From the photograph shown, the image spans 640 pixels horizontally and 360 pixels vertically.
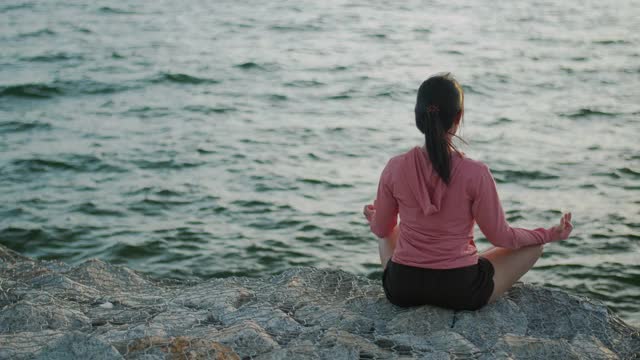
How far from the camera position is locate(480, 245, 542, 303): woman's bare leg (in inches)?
199

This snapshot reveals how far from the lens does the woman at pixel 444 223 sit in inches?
184

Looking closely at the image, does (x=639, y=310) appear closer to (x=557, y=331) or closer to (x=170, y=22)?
(x=557, y=331)

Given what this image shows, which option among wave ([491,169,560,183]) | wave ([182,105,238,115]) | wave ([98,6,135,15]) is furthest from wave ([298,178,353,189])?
wave ([98,6,135,15])

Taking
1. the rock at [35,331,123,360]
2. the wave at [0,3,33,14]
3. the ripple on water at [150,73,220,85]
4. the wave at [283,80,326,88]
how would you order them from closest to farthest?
the rock at [35,331,123,360] → the wave at [283,80,326,88] → the ripple on water at [150,73,220,85] → the wave at [0,3,33,14]

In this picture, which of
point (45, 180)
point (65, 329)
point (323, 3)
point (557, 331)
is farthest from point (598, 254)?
point (323, 3)

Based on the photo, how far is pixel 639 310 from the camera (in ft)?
23.0

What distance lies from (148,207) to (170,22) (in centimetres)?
978

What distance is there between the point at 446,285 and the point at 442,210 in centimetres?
43

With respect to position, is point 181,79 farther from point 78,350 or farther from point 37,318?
point 78,350

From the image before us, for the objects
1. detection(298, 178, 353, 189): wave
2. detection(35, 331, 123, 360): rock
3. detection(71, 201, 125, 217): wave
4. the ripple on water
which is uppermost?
detection(35, 331, 123, 360): rock

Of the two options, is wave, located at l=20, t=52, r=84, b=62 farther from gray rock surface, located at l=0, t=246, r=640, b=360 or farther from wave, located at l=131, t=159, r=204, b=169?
gray rock surface, located at l=0, t=246, r=640, b=360

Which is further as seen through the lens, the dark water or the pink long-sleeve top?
the dark water

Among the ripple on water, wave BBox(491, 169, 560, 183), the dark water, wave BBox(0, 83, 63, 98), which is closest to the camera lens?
the dark water

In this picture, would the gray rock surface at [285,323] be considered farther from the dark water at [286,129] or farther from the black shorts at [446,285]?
the dark water at [286,129]
